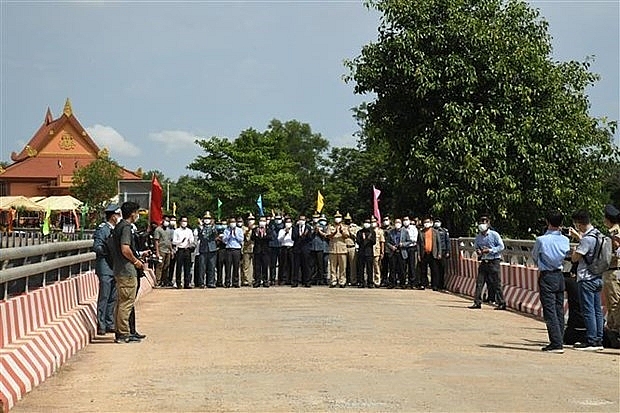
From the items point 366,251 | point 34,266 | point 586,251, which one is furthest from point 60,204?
point 586,251

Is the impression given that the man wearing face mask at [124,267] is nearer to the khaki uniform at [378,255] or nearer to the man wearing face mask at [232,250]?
the man wearing face mask at [232,250]

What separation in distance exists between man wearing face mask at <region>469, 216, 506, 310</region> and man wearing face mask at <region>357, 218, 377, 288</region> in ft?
20.7

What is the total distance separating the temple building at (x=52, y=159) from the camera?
78.4 m

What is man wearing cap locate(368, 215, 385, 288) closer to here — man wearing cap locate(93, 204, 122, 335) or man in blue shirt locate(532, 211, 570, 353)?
man wearing cap locate(93, 204, 122, 335)

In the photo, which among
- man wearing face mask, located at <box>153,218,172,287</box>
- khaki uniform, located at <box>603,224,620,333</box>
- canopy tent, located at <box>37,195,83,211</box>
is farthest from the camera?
canopy tent, located at <box>37,195,83,211</box>

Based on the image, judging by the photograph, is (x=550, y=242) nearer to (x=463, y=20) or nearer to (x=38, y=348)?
(x=38, y=348)

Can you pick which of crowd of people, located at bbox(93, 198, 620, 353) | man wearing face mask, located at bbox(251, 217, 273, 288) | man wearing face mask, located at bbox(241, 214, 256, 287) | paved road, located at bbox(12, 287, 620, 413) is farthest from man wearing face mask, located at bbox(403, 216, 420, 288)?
paved road, located at bbox(12, 287, 620, 413)

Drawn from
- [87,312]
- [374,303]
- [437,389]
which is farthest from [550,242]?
[374,303]

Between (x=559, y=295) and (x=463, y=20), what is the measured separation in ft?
58.4

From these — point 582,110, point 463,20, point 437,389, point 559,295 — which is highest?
point 463,20

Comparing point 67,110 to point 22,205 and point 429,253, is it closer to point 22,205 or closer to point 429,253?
point 22,205

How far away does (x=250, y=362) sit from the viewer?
35.6 feet

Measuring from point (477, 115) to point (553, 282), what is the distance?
1650cm

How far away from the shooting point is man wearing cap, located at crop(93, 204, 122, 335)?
13195 millimetres
